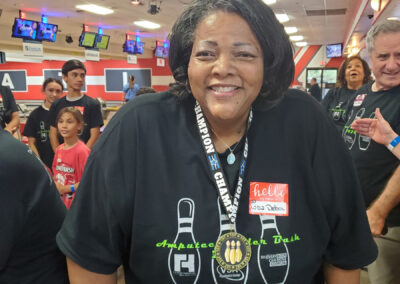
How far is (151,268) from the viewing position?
0.98 metres

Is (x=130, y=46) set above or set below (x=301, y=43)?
below

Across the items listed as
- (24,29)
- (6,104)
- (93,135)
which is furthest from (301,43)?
(93,135)

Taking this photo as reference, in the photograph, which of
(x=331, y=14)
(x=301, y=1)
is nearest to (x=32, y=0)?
(x=301, y=1)

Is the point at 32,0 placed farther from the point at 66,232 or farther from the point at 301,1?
the point at 66,232

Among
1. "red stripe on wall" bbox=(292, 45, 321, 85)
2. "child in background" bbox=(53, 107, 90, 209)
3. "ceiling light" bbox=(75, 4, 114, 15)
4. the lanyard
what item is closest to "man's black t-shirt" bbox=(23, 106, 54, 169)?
"child in background" bbox=(53, 107, 90, 209)

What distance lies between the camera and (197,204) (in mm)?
977

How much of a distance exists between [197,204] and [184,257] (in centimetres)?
15

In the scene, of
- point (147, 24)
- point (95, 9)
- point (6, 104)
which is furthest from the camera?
point (147, 24)

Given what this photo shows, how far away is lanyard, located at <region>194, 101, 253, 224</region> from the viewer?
0.97m

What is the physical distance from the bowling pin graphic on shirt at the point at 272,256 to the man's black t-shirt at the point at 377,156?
1301mm

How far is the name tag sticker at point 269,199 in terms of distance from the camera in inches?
39.4

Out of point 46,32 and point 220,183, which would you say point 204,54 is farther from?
point 46,32

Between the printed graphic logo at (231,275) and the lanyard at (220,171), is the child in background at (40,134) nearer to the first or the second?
the lanyard at (220,171)

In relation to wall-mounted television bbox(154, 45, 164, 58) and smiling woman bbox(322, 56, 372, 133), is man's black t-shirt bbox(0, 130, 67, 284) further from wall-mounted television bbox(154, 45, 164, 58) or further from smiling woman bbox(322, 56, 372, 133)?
wall-mounted television bbox(154, 45, 164, 58)
